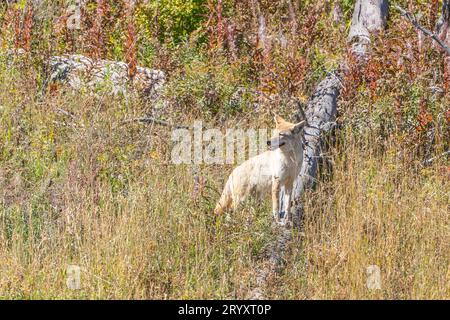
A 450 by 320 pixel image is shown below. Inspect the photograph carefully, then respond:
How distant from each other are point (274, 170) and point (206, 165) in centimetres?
70

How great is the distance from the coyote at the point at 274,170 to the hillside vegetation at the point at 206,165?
23 cm

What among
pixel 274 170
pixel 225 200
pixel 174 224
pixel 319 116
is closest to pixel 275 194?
pixel 274 170

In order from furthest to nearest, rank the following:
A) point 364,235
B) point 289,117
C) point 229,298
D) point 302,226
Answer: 1. point 289,117
2. point 302,226
3. point 364,235
4. point 229,298

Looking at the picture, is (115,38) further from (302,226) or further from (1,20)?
(302,226)

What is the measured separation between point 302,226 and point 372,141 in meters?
1.52

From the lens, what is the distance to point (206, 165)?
28.2ft

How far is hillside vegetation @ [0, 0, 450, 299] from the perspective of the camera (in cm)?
680

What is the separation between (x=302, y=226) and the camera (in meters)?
7.70

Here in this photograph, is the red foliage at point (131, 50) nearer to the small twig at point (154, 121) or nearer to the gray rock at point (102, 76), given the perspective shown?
the gray rock at point (102, 76)

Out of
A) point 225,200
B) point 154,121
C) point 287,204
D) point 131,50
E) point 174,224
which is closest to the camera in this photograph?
point 174,224

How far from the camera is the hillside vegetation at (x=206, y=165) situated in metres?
6.80

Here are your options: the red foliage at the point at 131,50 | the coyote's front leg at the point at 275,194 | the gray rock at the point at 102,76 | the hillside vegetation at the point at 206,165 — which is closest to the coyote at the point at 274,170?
the coyote's front leg at the point at 275,194

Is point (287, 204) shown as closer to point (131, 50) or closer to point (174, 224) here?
point (174, 224)
